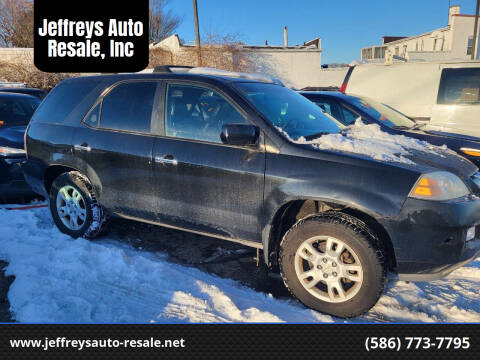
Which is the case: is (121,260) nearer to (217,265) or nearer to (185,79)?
(217,265)

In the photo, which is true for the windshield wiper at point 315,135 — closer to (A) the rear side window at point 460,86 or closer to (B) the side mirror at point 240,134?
(B) the side mirror at point 240,134

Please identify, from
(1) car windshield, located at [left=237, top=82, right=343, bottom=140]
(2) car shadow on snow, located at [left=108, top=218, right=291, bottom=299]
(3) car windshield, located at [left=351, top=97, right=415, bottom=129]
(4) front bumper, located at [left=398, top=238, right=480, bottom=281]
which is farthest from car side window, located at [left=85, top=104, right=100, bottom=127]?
(3) car windshield, located at [left=351, top=97, right=415, bottom=129]

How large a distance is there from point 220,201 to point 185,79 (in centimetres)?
118

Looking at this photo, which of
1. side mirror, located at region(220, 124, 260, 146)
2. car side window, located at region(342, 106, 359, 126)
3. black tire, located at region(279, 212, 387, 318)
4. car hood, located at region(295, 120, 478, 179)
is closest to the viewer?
black tire, located at region(279, 212, 387, 318)

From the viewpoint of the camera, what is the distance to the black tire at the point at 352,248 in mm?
2586

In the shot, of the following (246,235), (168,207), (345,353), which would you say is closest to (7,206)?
(168,207)

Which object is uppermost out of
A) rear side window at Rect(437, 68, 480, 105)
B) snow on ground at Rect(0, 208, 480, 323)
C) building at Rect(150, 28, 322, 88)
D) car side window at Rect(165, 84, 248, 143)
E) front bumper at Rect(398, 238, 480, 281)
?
building at Rect(150, 28, 322, 88)

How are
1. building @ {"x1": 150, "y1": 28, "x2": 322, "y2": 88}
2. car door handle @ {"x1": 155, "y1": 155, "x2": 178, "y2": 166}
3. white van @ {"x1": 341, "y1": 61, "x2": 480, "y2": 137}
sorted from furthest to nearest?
1. building @ {"x1": 150, "y1": 28, "x2": 322, "y2": 88}
2. white van @ {"x1": 341, "y1": 61, "x2": 480, "y2": 137}
3. car door handle @ {"x1": 155, "y1": 155, "x2": 178, "y2": 166}

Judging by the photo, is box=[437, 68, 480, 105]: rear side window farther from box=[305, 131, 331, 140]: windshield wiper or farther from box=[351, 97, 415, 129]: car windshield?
box=[305, 131, 331, 140]: windshield wiper

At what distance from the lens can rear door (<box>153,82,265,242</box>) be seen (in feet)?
9.87

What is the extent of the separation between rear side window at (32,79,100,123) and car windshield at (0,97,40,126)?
80.3 inches

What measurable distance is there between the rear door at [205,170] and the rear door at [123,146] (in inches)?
6.5

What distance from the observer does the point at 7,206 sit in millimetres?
5094

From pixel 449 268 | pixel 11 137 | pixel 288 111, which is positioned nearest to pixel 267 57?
pixel 11 137
